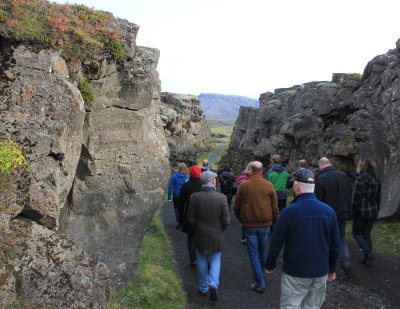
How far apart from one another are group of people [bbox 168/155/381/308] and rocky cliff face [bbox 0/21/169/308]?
1614mm

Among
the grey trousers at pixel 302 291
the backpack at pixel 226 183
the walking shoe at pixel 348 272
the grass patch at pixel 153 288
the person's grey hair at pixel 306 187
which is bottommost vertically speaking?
the grass patch at pixel 153 288

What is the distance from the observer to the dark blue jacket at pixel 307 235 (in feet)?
18.5

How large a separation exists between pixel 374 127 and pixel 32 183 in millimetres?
14920

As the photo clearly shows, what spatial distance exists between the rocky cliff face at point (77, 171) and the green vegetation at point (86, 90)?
0.20 metres

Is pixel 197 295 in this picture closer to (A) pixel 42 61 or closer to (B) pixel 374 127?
(A) pixel 42 61

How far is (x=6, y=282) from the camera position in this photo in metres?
4.86

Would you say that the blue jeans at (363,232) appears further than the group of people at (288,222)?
Yes

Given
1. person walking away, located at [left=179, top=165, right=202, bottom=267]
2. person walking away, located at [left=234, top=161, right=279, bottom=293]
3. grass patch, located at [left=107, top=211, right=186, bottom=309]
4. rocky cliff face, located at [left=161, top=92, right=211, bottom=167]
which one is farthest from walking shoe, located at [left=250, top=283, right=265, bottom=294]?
rocky cliff face, located at [left=161, top=92, right=211, bottom=167]

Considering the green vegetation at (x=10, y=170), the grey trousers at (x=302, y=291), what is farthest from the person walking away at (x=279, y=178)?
the green vegetation at (x=10, y=170)

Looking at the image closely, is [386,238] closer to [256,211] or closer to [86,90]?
[256,211]

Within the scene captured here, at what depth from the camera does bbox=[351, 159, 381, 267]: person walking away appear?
10102 millimetres

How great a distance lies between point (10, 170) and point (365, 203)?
8.68 metres

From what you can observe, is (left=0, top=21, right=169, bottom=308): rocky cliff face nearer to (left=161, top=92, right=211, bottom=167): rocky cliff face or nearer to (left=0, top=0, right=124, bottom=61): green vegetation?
(left=0, top=0, right=124, bottom=61): green vegetation

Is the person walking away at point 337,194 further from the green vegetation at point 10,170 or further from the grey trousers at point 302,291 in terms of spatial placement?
the green vegetation at point 10,170
